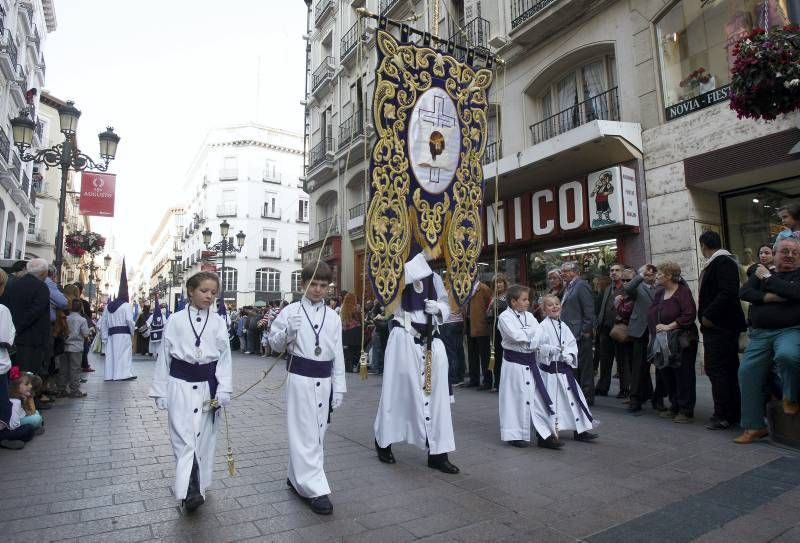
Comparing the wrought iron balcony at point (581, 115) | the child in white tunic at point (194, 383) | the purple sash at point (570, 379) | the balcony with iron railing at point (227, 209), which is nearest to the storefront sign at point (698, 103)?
the wrought iron balcony at point (581, 115)

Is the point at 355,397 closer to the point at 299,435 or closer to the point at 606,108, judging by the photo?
the point at 299,435

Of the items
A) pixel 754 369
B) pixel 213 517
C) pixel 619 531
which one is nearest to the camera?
pixel 619 531

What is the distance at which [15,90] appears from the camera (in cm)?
2414

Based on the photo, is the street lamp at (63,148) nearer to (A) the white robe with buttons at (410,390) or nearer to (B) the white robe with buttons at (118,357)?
(B) the white robe with buttons at (118,357)

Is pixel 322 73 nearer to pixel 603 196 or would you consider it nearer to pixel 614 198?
pixel 603 196

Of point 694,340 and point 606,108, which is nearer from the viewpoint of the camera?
point 694,340

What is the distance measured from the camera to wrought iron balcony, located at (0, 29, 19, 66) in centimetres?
2080

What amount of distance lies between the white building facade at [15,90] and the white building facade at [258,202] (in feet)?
62.8

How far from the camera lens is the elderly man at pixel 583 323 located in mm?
7117

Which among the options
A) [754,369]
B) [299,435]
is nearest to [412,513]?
[299,435]

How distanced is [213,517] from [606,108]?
11828 mm

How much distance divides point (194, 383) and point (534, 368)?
339 cm

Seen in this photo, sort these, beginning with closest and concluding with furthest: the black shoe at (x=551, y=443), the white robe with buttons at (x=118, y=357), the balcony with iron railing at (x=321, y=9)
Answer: the black shoe at (x=551, y=443) < the white robe with buttons at (x=118, y=357) < the balcony with iron railing at (x=321, y=9)

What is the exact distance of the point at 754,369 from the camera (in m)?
5.08
